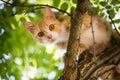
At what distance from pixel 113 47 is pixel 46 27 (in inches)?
49.2

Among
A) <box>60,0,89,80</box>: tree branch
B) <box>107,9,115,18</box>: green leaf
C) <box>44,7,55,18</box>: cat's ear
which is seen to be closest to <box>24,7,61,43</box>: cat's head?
<box>44,7,55,18</box>: cat's ear

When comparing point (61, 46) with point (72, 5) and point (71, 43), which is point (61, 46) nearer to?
point (72, 5)

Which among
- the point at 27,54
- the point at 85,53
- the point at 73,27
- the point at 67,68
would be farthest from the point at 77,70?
the point at 27,54

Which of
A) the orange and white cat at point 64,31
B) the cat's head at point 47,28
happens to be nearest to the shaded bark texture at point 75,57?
the orange and white cat at point 64,31

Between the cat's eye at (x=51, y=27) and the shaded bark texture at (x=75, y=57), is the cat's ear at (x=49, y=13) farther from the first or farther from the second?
the shaded bark texture at (x=75, y=57)

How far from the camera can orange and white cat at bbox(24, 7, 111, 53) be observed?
13.9 ft

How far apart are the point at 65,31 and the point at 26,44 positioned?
3188 millimetres

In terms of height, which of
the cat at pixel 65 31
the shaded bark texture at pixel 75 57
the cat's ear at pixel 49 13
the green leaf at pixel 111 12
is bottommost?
the shaded bark texture at pixel 75 57

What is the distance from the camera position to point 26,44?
765 centimetres

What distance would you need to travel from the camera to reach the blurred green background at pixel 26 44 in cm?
386

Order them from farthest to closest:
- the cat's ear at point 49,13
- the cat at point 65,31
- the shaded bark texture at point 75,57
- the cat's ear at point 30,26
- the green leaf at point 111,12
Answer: the cat's ear at point 30,26 → the cat's ear at point 49,13 → the cat at point 65,31 → the green leaf at point 111,12 → the shaded bark texture at point 75,57

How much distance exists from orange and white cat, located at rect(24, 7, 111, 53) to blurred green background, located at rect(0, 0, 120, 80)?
16 cm

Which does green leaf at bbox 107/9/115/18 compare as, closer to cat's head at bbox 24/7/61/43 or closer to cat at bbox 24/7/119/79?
cat at bbox 24/7/119/79

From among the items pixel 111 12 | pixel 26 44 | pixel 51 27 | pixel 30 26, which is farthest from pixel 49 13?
pixel 26 44
